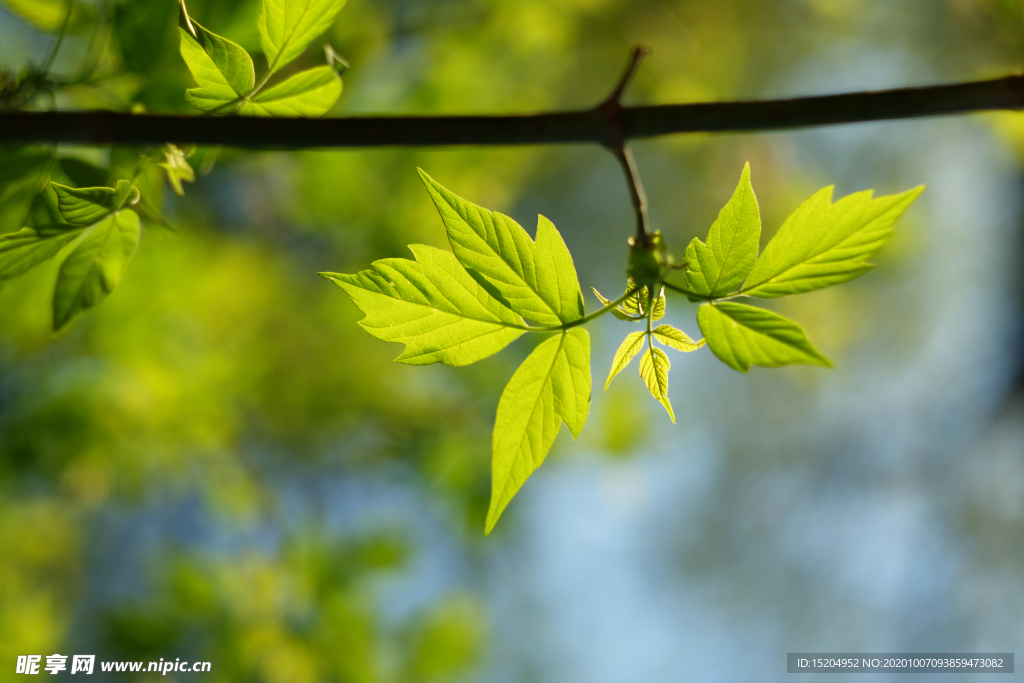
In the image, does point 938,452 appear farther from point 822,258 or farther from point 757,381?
point 822,258

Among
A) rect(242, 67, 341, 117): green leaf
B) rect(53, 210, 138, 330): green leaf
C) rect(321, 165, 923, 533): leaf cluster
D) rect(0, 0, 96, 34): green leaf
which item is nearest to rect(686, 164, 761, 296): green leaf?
rect(321, 165, 923, 533): leaf cluster

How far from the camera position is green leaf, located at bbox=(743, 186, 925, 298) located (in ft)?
1.28

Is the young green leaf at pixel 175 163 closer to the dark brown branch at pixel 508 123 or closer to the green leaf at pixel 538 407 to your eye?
the dark brown branch at pixel 508 123

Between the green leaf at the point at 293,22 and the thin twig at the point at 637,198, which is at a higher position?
the green leaf at the point at 293,22

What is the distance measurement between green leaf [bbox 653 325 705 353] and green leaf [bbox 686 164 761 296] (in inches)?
1.6

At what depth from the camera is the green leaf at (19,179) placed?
456 mm

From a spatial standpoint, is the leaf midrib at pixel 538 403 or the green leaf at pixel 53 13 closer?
the leaf midrib at pixel 538 403

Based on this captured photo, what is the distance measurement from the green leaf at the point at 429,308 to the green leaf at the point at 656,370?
10 cm

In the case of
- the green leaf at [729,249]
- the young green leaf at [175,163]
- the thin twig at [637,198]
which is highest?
the young green leaf at [175,163]

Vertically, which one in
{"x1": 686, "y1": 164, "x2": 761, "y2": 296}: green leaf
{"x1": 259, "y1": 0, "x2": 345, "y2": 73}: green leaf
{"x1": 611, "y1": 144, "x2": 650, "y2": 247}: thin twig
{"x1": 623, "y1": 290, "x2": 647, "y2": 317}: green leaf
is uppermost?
{"x1": 259, "y1": 0, "x2": 345, "y2": 73}: green leaf

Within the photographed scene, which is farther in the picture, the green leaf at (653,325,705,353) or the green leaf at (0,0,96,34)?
the green leaf at (0,0,96,34)

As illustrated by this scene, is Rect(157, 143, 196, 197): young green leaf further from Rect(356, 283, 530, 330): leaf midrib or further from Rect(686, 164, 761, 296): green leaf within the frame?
Rect(686, 164, 761, 296): green leaf

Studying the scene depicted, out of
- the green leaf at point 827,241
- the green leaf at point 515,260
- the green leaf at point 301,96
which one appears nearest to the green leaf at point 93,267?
the green leaf at point 301,96

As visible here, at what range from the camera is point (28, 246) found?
393 mm
